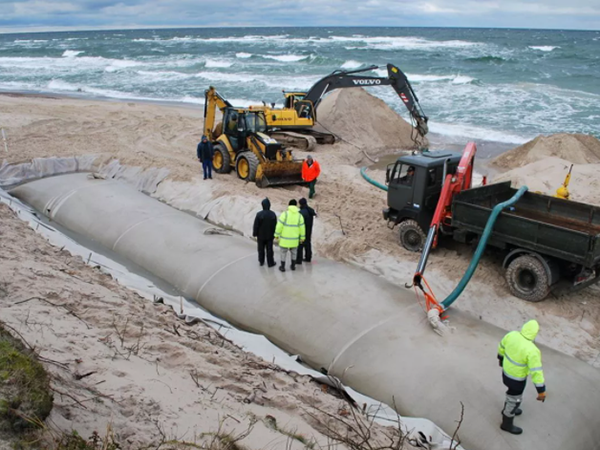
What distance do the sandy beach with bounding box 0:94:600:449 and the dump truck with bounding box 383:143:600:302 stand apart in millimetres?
428

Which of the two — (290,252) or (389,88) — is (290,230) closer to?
(290,252)

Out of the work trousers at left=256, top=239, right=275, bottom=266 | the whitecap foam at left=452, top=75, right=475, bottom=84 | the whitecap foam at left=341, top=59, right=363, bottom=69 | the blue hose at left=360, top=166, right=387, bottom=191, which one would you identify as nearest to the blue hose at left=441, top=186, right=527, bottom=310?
the work trousers at left=256, top=239, right=275, bottom=266

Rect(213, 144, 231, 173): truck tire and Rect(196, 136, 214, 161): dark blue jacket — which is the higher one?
Rect(196, 136, 214, 161): dark blue jacket

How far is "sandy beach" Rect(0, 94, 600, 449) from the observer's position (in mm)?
4520

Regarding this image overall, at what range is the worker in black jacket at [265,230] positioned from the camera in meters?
8.80

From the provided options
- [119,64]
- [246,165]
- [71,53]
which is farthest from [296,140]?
[71,53]

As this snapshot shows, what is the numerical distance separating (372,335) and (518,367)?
2074 mm

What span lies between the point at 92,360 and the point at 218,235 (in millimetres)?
5453

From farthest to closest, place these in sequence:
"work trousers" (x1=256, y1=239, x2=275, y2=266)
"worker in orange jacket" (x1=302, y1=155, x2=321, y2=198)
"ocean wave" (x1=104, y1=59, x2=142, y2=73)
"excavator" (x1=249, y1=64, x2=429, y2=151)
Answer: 1. "ocean wave" (x1=104, y1=59, x2=142, y2=73)
2. "excavator" (x1=249, y1=64, x2=429, y2=151)
3. "worker in orange jacket" (x1=302, y1=155, x2=321, y2=198)
4. "work trousers" (x1=256, y1=239, x2=275, y2=266)

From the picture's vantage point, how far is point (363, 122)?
2209cm

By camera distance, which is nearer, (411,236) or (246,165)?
(411,236)

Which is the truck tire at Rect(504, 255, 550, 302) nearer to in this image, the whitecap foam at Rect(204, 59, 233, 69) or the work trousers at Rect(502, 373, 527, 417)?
the work trousers at Rect(502, 373, 527, 417)

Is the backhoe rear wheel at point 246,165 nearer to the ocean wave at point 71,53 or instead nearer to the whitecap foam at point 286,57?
the whitecap foam at point 286,57

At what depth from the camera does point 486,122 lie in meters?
28.3
